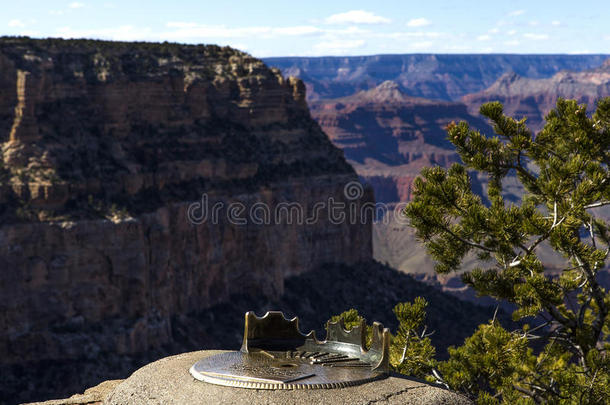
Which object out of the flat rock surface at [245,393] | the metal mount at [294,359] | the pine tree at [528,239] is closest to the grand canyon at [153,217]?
the pine tree at [528,239]

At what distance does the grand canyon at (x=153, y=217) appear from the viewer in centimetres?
7375

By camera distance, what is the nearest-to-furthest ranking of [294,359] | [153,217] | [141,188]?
1. [294,359]
2. [153,217]
3. [141,188]

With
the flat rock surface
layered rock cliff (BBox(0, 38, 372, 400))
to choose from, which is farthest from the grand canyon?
the flat rock surface

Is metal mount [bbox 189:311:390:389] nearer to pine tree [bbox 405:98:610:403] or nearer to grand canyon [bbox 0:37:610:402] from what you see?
pine tree [bbox 405:98:610:403]

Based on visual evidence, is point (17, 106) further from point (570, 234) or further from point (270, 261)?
point (570, 234)

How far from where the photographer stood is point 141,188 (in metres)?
84.9

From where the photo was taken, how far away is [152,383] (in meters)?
18.7

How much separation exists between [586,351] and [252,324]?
8.42 meters

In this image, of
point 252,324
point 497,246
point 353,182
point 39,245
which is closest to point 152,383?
point 252,324
